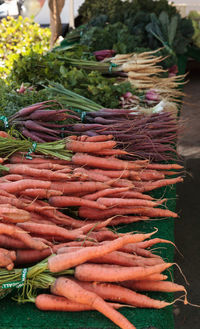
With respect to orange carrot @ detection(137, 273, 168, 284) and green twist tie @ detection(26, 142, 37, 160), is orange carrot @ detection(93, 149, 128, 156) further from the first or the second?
orange carrot @ detection(137, 273, 168, 284)

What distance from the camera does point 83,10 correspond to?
226 inches

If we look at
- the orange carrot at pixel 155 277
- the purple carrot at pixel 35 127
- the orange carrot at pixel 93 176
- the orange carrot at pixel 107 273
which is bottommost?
the orange carrot at pixel 155 277

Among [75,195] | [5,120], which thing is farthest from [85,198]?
[5,120]

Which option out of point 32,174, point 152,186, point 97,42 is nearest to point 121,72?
point 97,42

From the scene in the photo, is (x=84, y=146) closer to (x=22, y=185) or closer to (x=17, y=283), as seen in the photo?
(x=22, y=185)

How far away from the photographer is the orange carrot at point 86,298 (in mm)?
1196

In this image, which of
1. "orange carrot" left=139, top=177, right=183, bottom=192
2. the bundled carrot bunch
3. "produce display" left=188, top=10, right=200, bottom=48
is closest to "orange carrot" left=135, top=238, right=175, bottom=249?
the bundled carrot bunch

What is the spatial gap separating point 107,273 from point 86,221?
0.49 metres

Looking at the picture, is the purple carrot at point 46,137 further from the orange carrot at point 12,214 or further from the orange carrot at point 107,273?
the orange carrot at point 107,273

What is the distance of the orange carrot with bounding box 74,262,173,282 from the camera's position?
1271mm

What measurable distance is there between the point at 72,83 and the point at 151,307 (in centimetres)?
A: 210

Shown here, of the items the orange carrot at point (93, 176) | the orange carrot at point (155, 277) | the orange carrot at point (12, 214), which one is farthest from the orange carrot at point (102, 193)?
the orange carrot at point (155, 277)

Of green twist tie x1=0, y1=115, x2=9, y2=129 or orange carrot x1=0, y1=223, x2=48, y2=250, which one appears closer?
orange carrot x1=0, y1=223, x2=48, y2=250

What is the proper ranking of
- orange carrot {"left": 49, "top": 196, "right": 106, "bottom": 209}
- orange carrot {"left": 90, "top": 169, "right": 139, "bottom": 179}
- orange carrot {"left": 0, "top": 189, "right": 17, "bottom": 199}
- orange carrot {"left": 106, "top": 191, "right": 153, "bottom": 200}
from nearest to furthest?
orange carrot {"left": 0, "top": 189, "right": 17, "bottom": 199} < orange carrot {"left": 49, "top": 196, "right": 106, "bottom": 209} < orange carrot {"left": 106, "top": 191, "right": 153, "bottom": 200} < orange carrot {"left": 90, "top": 169, "right": 139, "bottom": 179}
